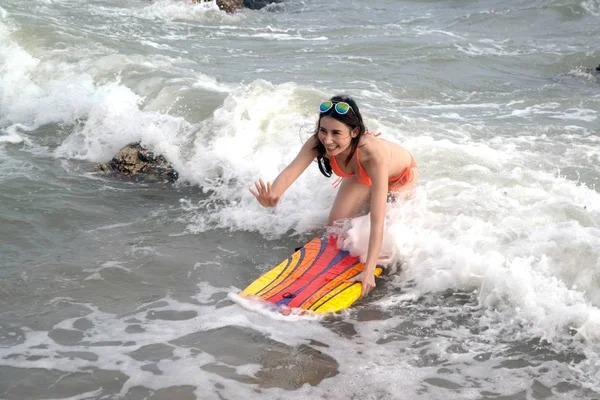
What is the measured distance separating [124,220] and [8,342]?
232 centimetres

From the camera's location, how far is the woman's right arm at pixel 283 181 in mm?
4793

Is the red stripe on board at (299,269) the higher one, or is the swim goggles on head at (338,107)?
the swim goggles on head at (338,107)

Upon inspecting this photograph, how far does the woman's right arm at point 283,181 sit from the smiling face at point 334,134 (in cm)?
17

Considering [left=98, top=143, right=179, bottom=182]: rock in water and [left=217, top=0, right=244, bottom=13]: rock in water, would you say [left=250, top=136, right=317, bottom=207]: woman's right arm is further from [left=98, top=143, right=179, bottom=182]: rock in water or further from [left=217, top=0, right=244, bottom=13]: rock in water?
[left=217, top=0, right=244, bottom=13]: rock in water

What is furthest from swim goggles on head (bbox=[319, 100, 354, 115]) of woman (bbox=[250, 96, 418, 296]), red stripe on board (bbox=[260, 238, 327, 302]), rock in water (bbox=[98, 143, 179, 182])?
rock in water (bbox=[98, 143, 179, 182])

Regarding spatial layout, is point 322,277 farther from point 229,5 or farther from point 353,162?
point 229,5

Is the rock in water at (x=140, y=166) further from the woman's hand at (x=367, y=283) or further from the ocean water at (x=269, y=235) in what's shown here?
the woman's hand at (x=367, y=283)

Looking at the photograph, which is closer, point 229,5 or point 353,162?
point 353,162

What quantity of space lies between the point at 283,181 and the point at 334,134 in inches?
18.3

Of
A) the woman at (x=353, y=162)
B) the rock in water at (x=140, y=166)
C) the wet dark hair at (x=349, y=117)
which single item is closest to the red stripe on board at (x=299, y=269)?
the woman at (x=353, y=162)

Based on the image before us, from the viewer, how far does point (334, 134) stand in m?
4.84

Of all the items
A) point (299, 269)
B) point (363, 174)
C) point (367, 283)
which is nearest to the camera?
point (367, 283)

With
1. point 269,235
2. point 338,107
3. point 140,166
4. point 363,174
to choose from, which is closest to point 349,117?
point 338,107

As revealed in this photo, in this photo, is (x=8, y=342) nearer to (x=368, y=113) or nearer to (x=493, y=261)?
(x=493, y=261)
